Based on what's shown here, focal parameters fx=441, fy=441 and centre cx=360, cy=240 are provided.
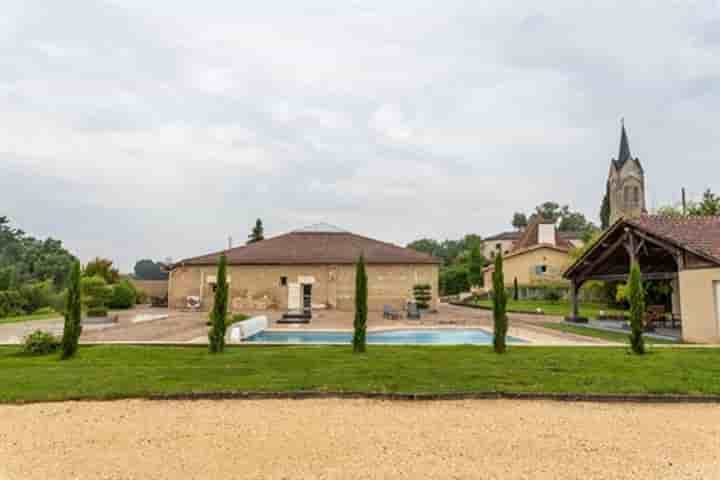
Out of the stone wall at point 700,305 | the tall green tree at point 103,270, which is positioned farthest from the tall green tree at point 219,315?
the tall green tree at point 103,270

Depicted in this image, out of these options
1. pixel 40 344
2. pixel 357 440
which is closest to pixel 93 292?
pixel 40 344

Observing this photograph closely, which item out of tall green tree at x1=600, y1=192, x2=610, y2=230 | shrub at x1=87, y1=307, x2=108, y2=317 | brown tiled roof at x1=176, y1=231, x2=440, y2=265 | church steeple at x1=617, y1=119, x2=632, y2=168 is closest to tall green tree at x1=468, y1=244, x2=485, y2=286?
tall green tree at x1=600, y1=192, x2=610, y2=230

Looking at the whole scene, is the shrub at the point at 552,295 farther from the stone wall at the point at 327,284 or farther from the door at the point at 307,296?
the door at the point at 307,296

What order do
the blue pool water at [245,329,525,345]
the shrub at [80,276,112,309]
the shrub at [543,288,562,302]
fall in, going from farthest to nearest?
the shrub at [543,288,562,302] → the shrub at [80,276,112,309] → the blue pool water at [245,329,525,345]

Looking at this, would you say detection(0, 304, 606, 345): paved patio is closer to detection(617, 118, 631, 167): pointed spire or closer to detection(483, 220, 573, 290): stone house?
detection(483, 220, 573, 290): stone house

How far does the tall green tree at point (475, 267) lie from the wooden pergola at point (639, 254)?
25.8 m

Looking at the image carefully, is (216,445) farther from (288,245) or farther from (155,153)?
(288,245)

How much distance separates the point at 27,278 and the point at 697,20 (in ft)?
124

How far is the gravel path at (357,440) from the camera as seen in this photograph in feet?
13.3

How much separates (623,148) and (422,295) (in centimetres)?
4018

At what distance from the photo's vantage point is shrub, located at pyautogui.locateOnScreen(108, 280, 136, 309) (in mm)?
27272

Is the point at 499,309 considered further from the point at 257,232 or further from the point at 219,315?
the point at 257,232

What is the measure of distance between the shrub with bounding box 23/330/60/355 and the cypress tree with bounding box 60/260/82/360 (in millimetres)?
1315

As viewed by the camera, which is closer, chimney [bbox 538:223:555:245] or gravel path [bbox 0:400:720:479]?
gravel path [bbox 0:400:720:479]
